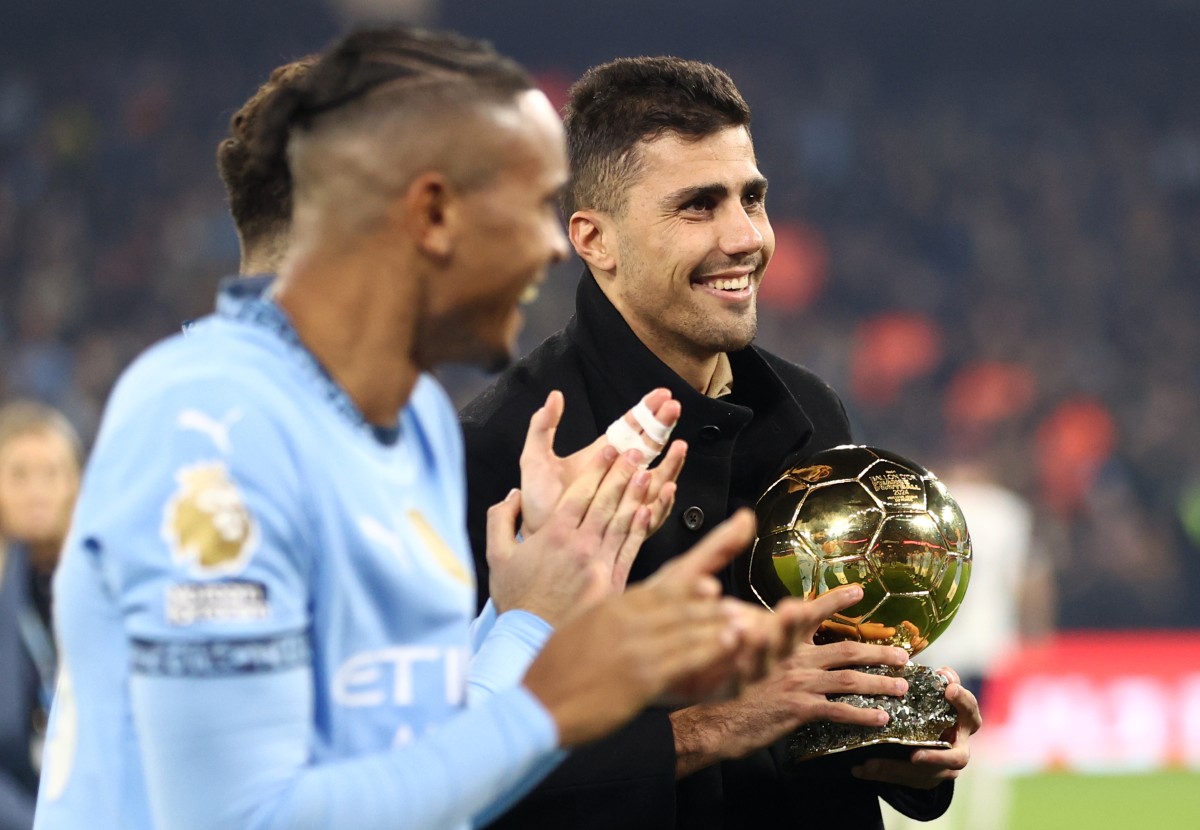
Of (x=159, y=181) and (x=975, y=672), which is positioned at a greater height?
(x=159, y=181)

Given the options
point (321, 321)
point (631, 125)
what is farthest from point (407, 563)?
point (631, 125)

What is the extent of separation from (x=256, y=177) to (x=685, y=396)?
1157mm

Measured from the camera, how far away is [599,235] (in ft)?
10.1

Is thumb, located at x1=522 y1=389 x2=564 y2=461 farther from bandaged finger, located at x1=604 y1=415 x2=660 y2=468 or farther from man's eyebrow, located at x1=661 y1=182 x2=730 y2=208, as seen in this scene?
man's eyebrow, located at x1=661 y1=182 x2=730 y2=208

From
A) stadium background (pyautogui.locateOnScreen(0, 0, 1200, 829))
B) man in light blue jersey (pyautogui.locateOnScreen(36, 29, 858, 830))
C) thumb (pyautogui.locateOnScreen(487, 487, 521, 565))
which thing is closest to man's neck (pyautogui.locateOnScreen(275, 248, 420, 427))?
man in light blue jersey (pyautogui.locateOnScreen(36, 29, 858, 830))

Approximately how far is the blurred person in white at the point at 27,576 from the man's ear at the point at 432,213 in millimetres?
3137

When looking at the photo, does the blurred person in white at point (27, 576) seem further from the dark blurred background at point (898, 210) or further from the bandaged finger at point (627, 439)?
the dark blurred background at point (898, 210)

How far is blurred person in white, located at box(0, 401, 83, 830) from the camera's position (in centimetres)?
452

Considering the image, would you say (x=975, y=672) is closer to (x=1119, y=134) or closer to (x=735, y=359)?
(x=735, y=359)

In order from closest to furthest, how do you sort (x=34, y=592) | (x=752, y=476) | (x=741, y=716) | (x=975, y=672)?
(x=741, y=716)
(x=752, y=476)
(x=34, y=592)
(x=975, y=672)

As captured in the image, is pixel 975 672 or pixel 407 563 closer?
pixel 407 563

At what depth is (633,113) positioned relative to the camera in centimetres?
300

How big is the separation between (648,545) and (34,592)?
2828 mm

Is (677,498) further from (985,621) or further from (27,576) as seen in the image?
(985,621)
